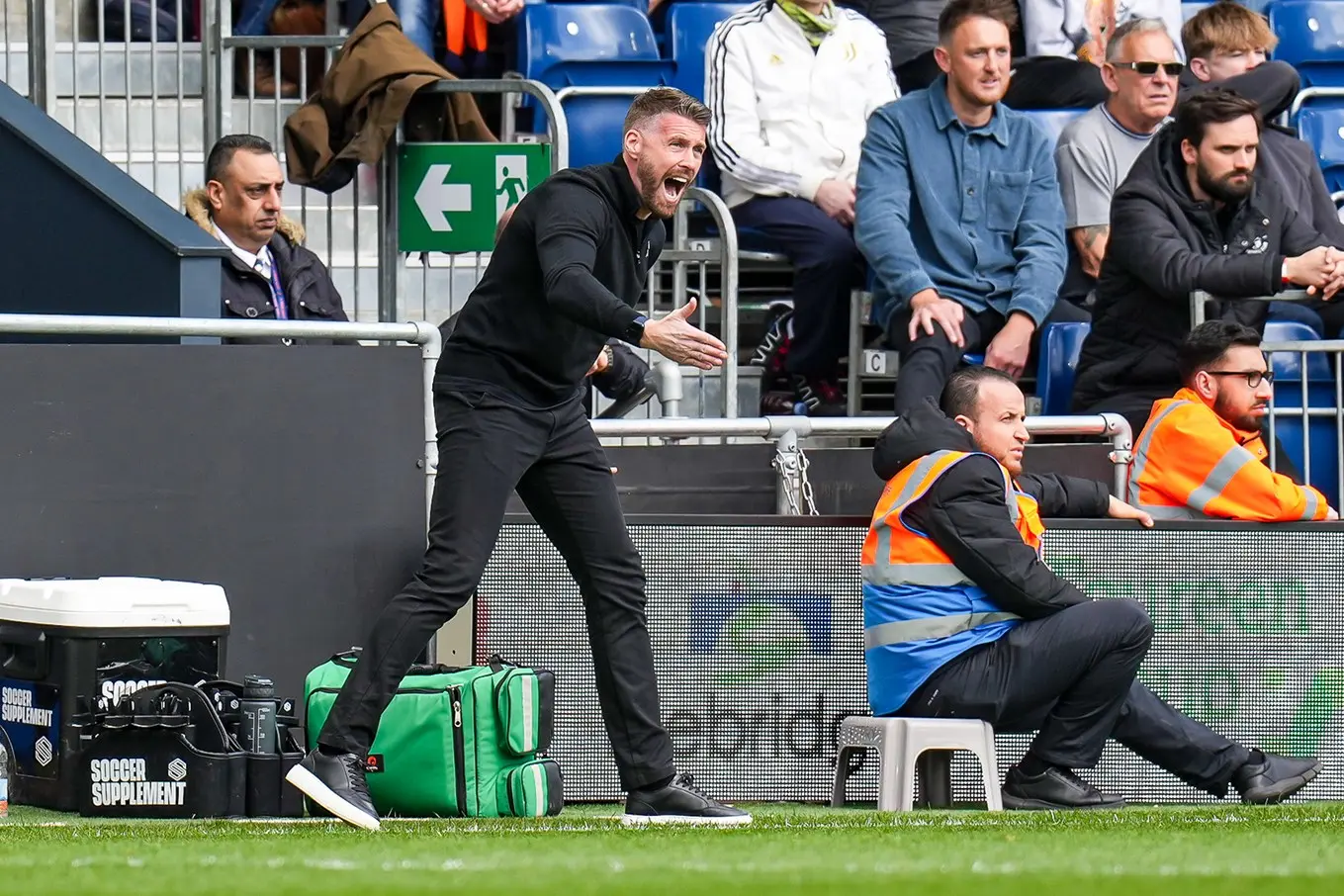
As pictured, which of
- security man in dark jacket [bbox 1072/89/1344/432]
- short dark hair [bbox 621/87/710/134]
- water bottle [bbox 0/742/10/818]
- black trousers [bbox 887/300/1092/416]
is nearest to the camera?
short dark hair [bbox 621/87/710/134]

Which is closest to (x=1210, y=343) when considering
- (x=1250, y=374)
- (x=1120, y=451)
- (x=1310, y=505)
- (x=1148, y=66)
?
(x=1250, y=374)

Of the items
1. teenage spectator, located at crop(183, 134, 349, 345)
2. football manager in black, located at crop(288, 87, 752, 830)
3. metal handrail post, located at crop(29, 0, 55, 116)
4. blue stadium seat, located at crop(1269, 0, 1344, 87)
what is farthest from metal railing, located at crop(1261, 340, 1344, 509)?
metal handrail post, located at crop(29, 0, 55, 116)

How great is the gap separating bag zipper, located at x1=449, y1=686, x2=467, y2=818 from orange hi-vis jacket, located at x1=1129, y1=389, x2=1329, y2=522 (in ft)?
8.55

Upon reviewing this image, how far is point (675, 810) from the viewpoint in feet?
22.5

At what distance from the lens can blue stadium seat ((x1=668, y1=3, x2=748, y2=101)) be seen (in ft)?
38.9

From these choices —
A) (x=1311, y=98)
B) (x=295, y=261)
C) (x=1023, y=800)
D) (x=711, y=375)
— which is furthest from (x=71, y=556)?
(x=1311, y=98)

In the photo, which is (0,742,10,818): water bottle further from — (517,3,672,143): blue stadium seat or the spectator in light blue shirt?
(517,3,672,143): blue stadium seat

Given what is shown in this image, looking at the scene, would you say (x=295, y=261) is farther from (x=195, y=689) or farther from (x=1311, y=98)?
(x=1311, y=98)

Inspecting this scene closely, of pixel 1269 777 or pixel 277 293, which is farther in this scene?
pixel 277 293

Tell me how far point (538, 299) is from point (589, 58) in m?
4.91

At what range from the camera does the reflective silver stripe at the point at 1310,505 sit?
27.2 ft

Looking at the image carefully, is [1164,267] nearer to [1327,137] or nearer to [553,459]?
[1327,137]

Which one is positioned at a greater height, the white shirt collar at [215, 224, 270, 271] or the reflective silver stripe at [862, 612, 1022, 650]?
the white shirt collar at [215, 224, 270, 271]

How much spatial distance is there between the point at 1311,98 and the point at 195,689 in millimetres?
7387
